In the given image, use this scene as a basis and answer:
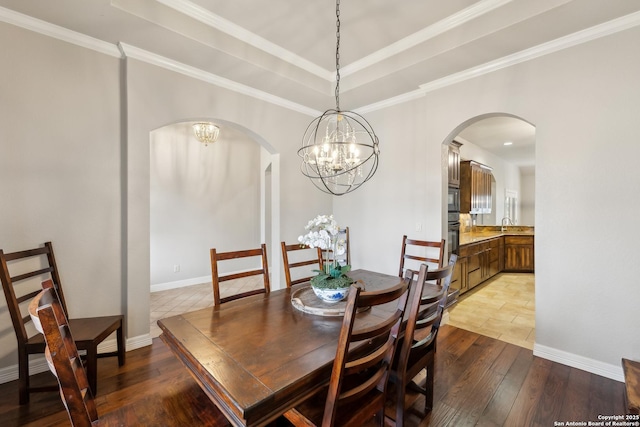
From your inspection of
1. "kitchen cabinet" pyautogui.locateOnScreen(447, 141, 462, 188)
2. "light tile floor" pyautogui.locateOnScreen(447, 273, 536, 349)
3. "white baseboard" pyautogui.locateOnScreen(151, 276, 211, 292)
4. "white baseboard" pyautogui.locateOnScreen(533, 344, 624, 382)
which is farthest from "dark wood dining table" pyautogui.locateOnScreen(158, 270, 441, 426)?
"white baseboard" pyautogui.locateOnScreen(151, 276, 211, 292)

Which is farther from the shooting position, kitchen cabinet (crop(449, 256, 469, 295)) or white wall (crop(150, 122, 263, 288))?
white wall (crop(150, 122, 263, 288))

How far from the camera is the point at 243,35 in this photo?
2773mm

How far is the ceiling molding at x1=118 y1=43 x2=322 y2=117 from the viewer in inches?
103

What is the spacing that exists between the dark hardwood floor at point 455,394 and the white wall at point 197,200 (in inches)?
96.2

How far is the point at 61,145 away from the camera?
2373mm

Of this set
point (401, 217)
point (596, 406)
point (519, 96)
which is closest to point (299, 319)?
point (596, 406)

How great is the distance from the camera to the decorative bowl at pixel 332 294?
178 cm

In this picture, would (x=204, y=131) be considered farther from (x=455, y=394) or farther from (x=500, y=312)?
(x=500, y=312)

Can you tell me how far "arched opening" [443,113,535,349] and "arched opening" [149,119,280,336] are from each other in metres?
2.76

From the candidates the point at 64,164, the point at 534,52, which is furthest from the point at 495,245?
the point at 64,164

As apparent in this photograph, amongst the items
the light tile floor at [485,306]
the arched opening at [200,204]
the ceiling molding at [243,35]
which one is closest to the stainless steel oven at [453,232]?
the light tile floor at [485,306]

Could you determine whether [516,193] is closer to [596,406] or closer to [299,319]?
[596,406]

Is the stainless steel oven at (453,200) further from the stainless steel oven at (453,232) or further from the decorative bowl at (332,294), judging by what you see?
the decorative bowl at (332,294)

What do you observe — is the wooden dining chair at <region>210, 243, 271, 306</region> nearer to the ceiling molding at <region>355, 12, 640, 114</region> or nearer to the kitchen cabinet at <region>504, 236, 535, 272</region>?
the ceiling molding at <region>355, 12, 640, 114</region>
